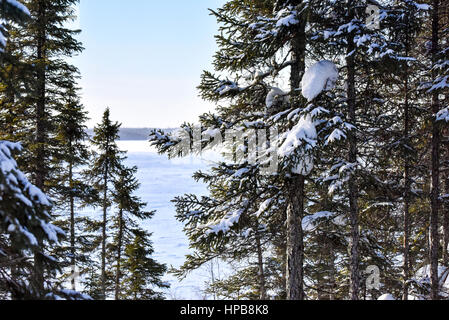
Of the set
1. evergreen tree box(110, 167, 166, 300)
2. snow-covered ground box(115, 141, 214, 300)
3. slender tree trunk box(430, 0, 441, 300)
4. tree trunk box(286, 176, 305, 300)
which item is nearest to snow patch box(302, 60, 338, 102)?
tree trunk box(286, 176, 305, 300)

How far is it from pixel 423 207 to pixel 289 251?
393 inches

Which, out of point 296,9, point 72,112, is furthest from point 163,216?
point 296,9

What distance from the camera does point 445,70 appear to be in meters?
8.84

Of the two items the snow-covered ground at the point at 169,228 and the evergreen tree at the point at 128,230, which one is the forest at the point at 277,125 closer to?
the snow-covered ground at the point at 169,228

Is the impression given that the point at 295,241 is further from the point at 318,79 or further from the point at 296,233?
the point at 318,79

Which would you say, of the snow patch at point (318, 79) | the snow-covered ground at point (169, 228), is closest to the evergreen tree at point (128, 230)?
the snow-covered ground at point (169, 228)

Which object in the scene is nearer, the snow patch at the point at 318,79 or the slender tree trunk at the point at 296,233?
the snow patch at the point at 318,79

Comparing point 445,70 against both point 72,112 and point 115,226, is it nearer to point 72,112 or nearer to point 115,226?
point 72,112

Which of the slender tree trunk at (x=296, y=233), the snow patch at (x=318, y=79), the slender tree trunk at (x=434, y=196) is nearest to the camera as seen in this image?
the snow patch at (x=318, y=79)

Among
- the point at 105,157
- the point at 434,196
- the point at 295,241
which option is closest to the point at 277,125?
the point at 295,241

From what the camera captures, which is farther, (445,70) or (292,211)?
(445,70)

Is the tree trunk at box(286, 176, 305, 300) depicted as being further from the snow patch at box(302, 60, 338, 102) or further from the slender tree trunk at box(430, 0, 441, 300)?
the slender tree trunk at box(430, 0, 441, 300)

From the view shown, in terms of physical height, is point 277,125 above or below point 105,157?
below

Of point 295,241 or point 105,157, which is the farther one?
point 105,157
